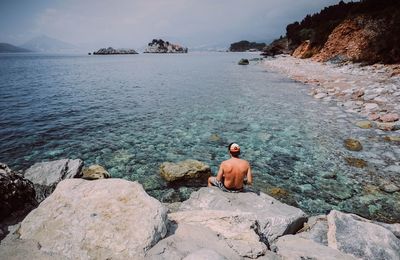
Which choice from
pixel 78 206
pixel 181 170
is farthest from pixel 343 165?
pixel 78 206

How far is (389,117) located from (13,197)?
61.7 ft

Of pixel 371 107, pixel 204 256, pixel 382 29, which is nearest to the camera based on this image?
pixel 204 256

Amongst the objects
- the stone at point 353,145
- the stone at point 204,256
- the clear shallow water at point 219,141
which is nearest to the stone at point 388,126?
the clear shallow water at point 219,141

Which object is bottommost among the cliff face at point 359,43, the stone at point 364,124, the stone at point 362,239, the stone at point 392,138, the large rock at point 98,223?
the stone at point 362,239

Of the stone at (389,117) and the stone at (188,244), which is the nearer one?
the stone at (188,244)

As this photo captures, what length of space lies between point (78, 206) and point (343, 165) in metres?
10.7

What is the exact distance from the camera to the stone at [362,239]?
19.2 feet

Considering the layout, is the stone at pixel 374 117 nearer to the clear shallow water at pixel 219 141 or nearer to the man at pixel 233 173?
the clear shallow water at pixel 219 141

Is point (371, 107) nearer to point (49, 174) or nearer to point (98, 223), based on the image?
point (98, 223)

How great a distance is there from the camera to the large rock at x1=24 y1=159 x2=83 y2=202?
31.6ft

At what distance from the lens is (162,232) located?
16.7 feet

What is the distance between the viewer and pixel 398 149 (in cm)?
1233

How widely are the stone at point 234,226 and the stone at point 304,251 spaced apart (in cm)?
56

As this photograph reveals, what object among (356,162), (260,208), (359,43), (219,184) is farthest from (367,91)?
(359,43)
